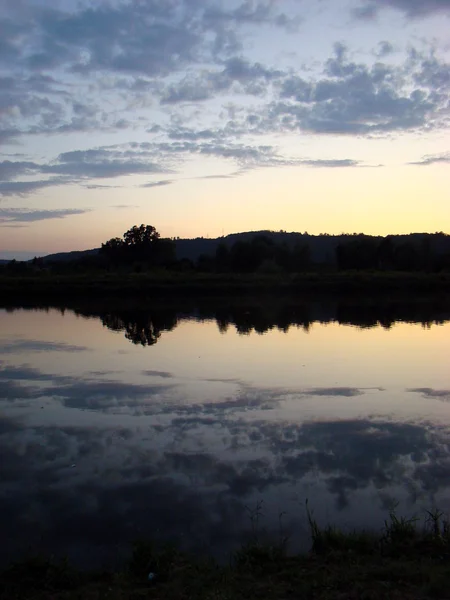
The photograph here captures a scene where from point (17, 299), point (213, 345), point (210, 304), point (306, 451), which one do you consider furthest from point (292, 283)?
point (306, 451)

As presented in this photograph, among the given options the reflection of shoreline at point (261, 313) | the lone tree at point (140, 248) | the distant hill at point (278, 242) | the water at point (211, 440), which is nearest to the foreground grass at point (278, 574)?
the water at point (211, 440)

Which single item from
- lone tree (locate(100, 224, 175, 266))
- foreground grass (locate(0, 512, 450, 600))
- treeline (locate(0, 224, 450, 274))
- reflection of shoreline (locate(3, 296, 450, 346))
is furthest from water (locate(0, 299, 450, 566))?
lone tree (locate(100, 224, 175, 266))

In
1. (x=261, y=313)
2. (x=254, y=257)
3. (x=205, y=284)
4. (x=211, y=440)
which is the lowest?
(x=261, y=313)

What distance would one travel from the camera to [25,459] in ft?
30.0

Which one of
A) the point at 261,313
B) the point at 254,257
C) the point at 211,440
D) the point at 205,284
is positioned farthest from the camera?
the point at 254,257

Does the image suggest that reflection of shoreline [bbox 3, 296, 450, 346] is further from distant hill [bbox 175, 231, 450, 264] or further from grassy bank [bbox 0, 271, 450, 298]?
distant hill [bbox 175, 231, 450, 264]

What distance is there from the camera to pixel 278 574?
557 cm

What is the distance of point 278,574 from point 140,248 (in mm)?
86332

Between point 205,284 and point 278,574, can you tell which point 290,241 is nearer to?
point 205,284

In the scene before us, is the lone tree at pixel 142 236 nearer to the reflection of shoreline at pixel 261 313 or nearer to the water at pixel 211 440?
the reflection of shoreline at pixel 261 313

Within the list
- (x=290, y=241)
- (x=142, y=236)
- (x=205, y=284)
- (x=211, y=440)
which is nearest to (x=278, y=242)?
(x=290, y=241)

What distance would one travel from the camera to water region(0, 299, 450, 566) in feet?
23.2

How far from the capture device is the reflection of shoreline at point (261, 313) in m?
28.4

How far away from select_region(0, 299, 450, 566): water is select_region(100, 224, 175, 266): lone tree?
222ft
